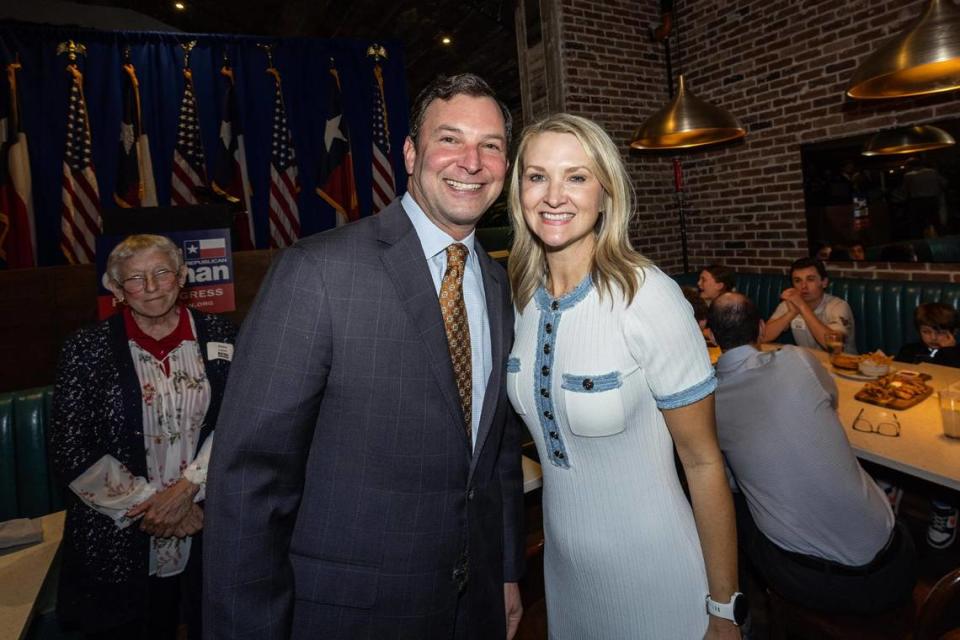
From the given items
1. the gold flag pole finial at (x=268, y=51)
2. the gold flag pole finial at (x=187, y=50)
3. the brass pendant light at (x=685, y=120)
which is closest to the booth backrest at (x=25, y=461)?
the brass pendant light at (x=685, y=120)

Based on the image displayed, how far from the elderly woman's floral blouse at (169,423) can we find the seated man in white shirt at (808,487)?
6.11 feet

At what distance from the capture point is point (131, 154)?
514 cm

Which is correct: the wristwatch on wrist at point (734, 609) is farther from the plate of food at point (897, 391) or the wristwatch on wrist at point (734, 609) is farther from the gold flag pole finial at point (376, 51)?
the gold flag pole finial at point (376, 51)

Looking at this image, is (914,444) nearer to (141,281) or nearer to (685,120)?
(685,120)

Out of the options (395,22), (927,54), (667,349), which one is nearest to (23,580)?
(667,349)

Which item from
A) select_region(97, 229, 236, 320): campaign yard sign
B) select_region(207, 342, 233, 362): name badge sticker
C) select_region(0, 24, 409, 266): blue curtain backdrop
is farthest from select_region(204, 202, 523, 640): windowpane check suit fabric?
select_region(0, 24, 409, 266): blue curtain backdrop

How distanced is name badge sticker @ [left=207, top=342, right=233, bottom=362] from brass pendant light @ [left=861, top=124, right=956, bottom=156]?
188 inches

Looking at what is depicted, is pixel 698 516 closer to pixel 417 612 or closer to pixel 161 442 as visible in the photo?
pixel 417 612

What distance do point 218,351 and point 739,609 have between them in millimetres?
1841

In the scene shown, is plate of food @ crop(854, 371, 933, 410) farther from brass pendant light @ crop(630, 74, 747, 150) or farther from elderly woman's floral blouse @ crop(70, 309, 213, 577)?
elderly woman's floral blouse @ crop(70, 309, 213, 577)

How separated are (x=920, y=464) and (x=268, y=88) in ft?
19.7

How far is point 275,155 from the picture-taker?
5664mm

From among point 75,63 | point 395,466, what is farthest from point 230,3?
point 395,466

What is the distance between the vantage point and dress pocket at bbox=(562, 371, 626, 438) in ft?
4.28
